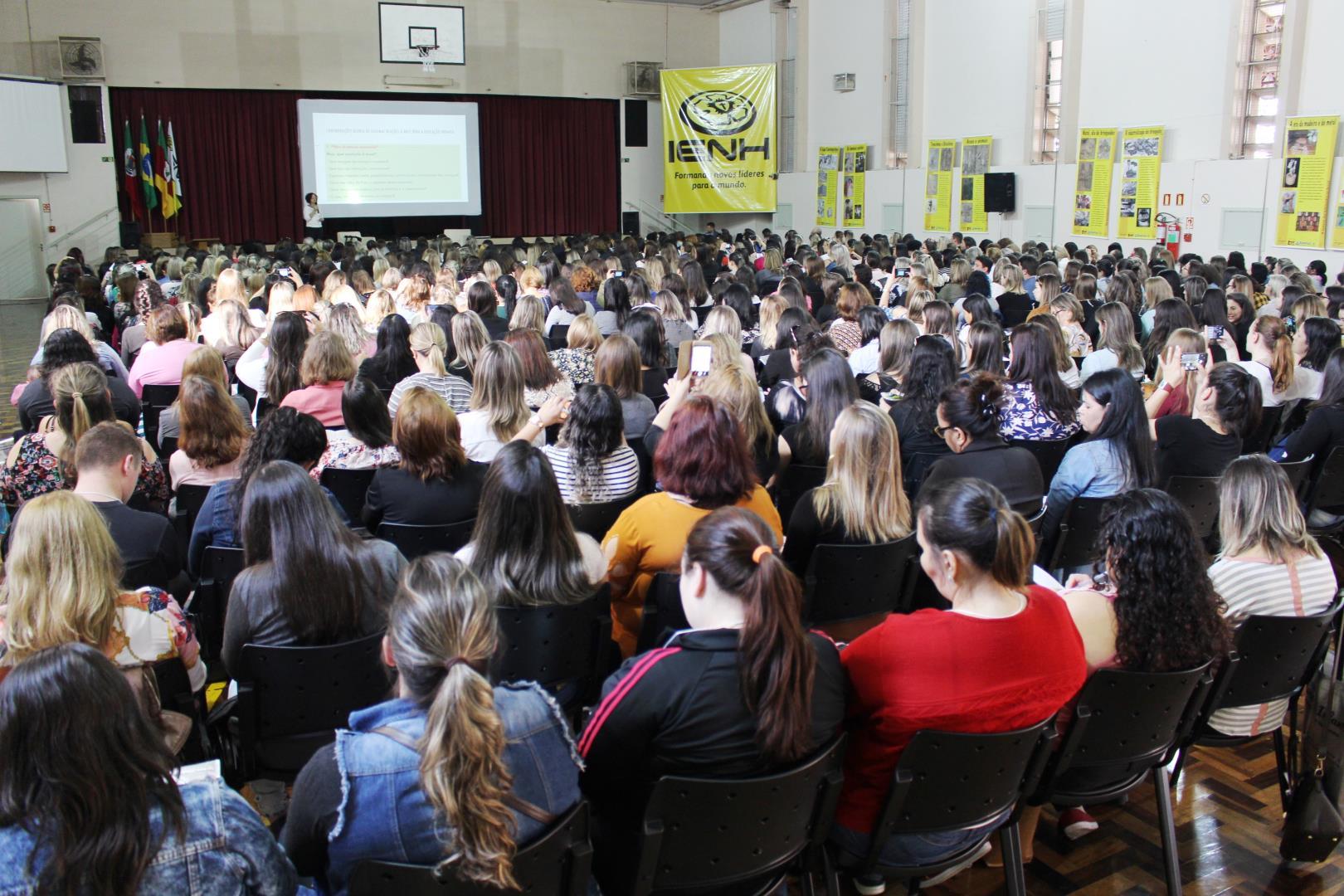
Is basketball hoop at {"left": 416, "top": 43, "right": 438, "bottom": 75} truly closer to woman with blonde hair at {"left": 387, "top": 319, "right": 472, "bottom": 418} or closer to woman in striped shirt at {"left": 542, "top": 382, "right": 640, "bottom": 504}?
woman with blonde hair at {"left": 387, "top": 319, "right": 472, "bottom": 418}

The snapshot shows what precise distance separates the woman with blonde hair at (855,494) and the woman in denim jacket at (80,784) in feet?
7.58

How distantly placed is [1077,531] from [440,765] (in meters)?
3.14

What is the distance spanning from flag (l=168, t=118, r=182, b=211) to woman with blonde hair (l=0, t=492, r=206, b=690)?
18026 mm

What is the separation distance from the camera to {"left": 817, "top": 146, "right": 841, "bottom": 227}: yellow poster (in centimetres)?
1952

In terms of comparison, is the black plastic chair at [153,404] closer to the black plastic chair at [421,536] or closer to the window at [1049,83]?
the black plastic chair at [421,536]

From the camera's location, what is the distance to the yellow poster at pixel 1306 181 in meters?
11.6

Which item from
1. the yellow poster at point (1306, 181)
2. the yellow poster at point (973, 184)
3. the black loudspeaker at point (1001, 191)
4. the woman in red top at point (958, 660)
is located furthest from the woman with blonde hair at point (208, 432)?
the yellow poster at point (973, 184)

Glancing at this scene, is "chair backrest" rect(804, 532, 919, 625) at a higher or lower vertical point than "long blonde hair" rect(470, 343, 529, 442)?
lower

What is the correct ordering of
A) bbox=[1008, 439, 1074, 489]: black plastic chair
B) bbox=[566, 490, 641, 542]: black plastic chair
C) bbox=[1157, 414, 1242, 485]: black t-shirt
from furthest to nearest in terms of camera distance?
bbox=[1008, 439, 1074, 489]: black plastic chair, bbox=[1157, 414, 1242, 485]: black t-shirt, bbox=[566, 490, 641, 542]: black plastic chair

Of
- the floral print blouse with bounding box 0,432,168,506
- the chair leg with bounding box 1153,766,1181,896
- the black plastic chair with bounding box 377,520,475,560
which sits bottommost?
the chair leg with bounding box 1153,766,1181,896

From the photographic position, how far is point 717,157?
2081 centimetres

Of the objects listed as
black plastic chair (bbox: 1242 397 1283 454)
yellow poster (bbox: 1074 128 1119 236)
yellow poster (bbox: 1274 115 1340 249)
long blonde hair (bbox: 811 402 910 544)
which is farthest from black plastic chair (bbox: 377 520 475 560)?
yellow poster (bbox: 1074 128 1119 236)

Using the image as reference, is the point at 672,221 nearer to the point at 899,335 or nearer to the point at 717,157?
the point at 717,157

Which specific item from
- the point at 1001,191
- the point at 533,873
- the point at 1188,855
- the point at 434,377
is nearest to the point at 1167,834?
the point at 1188,855
